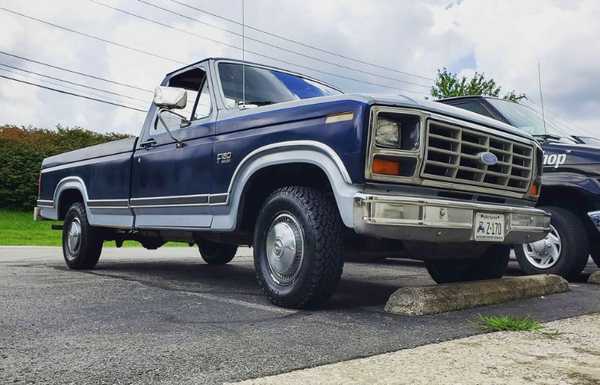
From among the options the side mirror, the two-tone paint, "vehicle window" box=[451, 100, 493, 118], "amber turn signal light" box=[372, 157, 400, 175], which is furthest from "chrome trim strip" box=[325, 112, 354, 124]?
"vehicle window" box=[451, 100, 493, 118]

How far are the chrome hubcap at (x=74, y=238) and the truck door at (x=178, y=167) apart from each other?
123 centimetres

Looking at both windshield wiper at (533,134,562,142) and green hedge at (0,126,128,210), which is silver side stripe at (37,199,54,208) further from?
green hedge at (0,126,128,210)

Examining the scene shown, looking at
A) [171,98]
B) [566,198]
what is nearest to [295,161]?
[171,98]

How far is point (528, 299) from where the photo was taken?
14.5 feet

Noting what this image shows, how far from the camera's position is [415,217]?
3402 mm

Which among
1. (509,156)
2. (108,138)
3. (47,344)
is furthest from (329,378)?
(108,138)

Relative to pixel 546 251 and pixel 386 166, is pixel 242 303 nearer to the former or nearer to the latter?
pixel 386 166

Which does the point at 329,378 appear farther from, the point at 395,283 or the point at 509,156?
the point at 395,283

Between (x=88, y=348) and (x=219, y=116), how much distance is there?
2372mm

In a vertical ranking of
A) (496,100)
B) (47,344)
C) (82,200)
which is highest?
(496,100)

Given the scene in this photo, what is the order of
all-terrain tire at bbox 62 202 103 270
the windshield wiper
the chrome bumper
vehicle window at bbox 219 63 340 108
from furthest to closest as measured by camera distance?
all-terrain tire at bbox 62 202 103 270 < the windshield wiper < the chrome bumper < vehicle window at bbox 219 63 340 108

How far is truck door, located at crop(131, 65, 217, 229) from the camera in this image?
4.67m

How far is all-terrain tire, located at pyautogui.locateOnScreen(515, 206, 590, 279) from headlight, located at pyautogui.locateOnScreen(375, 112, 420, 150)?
2822mm

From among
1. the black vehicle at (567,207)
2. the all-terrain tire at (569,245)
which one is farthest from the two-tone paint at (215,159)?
the all-terrain tire at (569,245)
